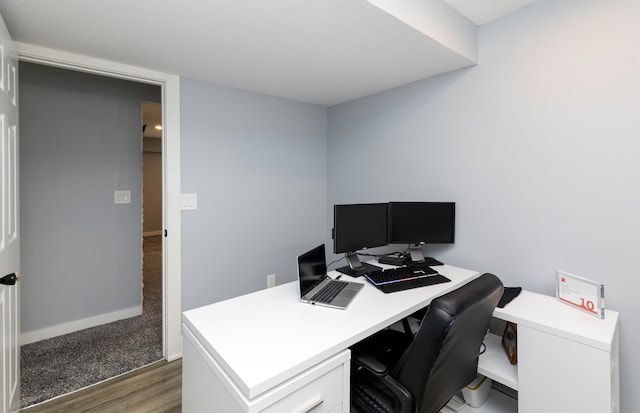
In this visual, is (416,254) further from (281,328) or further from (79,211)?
(79,211)

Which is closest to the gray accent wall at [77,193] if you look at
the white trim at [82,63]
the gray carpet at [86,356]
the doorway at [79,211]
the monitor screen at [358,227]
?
the doorway at [79,211]

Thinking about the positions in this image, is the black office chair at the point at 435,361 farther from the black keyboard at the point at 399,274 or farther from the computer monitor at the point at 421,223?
the computer monitor at the point at 421,223

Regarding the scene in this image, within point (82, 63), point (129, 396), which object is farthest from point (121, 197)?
point (129, 396)

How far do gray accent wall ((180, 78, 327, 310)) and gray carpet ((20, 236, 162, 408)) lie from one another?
1.83ft

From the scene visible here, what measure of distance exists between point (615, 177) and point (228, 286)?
271cm

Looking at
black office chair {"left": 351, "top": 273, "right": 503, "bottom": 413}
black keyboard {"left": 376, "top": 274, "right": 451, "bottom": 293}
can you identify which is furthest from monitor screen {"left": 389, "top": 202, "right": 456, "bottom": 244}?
black office chair {"left": 351, "top": 273, "right": 503, "bottom": 413}

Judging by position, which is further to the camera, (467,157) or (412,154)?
(412,154)

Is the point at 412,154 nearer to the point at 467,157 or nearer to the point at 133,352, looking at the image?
the point at 467,157

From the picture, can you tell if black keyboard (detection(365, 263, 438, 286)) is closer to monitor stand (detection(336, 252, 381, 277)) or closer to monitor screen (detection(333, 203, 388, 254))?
monitor stand (detection(336, 252, 381, 277))

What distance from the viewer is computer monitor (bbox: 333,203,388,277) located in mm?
1947

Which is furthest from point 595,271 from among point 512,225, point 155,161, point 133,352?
point 155,161

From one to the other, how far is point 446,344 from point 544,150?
141 cm

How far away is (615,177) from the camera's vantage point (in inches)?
60.2

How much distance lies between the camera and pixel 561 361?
1326mm
